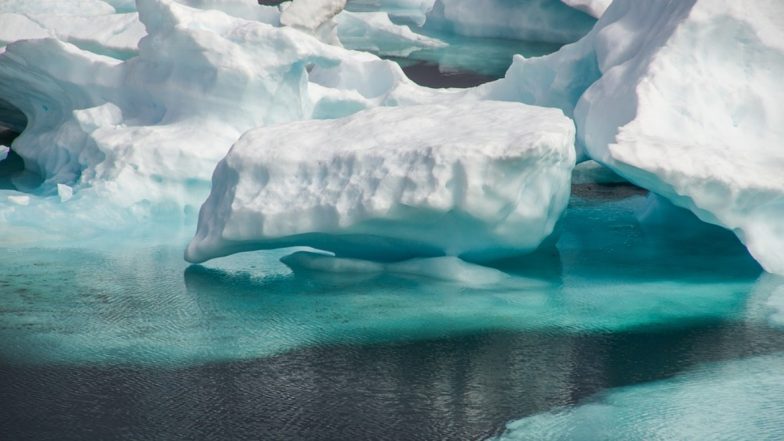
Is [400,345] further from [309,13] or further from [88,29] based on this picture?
[309,13]

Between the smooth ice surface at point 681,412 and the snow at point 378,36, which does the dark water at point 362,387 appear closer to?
the smooth ice surface at point 681,412

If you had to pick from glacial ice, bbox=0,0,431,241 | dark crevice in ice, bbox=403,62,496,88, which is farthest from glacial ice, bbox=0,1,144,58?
dark crevice in ice, bbox=403,62,496,88

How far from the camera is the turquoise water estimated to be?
3.57 meters

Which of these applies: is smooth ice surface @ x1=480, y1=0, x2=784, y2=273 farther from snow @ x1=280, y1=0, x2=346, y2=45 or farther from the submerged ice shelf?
→ snow @ x1=280, y1=0, x2=346, y2=45

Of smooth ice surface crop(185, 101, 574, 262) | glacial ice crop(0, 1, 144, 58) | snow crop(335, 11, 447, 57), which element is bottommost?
snow crop(335, 11, 447, 57)

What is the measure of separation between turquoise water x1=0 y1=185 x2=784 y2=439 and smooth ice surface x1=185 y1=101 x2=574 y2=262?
0.21 metres

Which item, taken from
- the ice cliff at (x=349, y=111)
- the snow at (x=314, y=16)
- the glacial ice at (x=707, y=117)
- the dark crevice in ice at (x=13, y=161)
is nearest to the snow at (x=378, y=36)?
the snow at (x=314, y=16)

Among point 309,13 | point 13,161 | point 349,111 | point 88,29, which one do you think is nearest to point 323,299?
point 349,111

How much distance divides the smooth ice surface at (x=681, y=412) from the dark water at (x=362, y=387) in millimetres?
84

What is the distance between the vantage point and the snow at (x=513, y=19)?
1388cm

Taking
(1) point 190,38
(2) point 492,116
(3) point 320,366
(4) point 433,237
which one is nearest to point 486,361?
(3) point 320,366

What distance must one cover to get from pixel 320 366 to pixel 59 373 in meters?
0.96

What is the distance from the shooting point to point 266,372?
396 centimetres

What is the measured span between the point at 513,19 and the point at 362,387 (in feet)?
36.6
